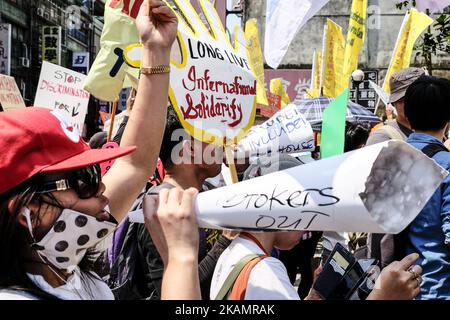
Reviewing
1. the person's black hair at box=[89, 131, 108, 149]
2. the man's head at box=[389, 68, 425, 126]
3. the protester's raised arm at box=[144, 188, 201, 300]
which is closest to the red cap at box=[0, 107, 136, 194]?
the protester's raised arm at box=[144, 188, 201, 300]

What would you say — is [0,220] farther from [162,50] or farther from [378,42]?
[378,42]

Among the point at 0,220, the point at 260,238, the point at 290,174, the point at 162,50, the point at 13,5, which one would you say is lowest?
the point at 260,238

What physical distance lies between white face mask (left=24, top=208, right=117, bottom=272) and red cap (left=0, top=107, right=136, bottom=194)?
10cm

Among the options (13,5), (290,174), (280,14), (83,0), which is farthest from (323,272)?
(83,0)

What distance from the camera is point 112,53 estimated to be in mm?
3686

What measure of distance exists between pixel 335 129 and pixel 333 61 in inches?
272

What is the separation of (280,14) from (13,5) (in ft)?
98.5

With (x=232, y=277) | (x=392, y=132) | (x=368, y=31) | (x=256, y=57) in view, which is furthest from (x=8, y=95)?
(x=368, y=31)

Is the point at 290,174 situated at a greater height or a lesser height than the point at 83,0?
lesser

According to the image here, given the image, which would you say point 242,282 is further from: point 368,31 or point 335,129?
point 368,31

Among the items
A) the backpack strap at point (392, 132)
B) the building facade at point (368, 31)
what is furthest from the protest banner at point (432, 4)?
the building facade at point (368, 31)

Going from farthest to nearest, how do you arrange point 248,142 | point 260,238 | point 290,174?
1. point 248,142
2. point 260,238
3. point 290,174

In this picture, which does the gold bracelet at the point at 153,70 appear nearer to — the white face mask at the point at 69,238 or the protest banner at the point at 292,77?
the white face mask at the point at 69,238

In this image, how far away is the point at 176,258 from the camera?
1435 mm
